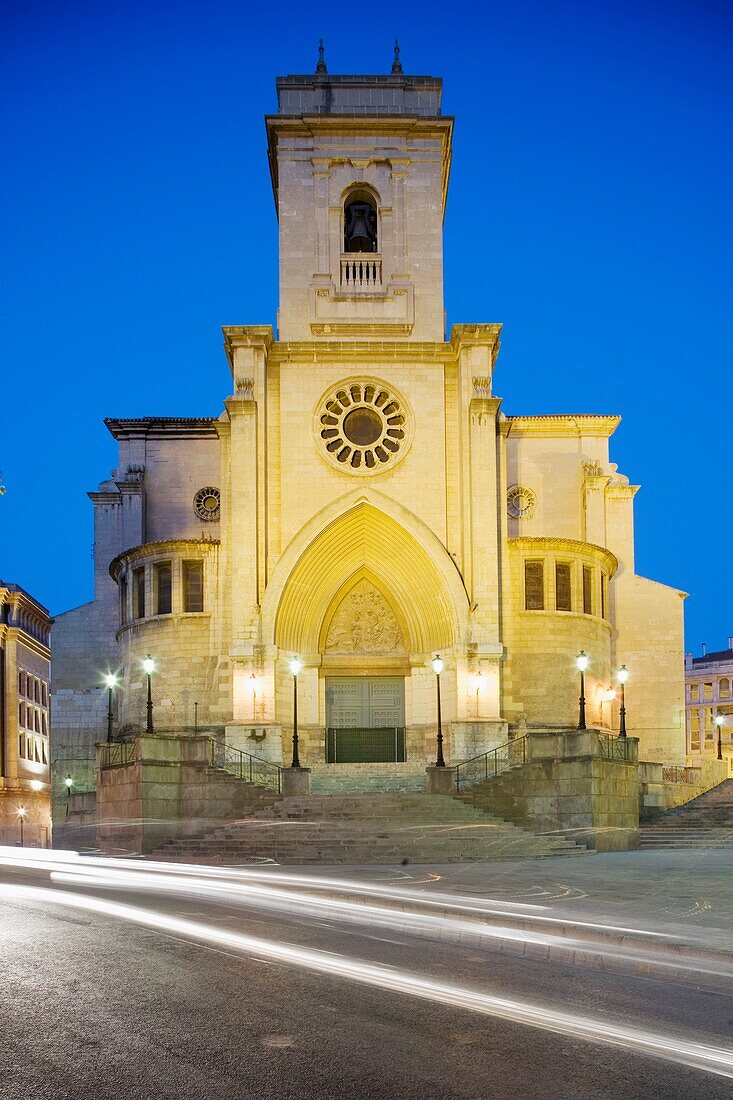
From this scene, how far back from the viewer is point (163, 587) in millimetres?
40062

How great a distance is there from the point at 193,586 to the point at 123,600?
130 inches

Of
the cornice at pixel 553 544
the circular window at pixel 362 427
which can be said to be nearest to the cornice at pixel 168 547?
the circular window at pixel 362 427

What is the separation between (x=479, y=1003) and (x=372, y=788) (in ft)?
89.4

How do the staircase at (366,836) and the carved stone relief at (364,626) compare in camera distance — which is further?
the carved stone relief at (364,626)

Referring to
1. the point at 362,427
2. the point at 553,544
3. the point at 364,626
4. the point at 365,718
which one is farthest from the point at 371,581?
the point at 553,544

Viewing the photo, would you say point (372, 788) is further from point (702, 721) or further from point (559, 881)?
point (702, 721)

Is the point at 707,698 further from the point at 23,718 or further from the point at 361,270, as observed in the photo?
the point at 361,270

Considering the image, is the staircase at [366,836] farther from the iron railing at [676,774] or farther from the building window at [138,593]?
the building window at [138,593]

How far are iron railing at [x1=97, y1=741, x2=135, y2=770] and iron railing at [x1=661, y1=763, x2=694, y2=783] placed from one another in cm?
1722

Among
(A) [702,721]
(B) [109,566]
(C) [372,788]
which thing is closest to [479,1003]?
(C) [372,788]

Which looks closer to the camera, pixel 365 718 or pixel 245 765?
pixel 245 765

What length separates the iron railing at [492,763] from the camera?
35.4m

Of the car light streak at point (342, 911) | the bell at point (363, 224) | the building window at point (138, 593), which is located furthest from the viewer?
the bell at point (363, 224)

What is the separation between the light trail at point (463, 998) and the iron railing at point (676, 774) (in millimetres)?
26709
